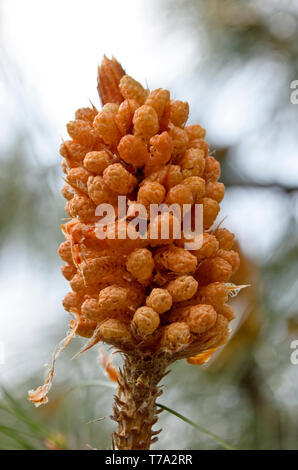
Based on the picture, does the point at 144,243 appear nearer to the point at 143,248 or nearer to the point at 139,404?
the point at 143,248

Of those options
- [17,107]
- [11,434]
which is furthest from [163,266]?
[17,107]

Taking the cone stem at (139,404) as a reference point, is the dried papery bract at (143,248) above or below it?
above

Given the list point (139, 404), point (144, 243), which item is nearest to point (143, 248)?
point (144, 243)

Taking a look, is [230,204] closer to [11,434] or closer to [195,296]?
[195,296]

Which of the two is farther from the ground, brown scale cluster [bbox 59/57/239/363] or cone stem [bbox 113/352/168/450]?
brown scale cluster [bbox 59/57/239/363]
